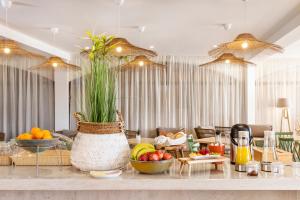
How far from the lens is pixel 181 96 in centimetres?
866

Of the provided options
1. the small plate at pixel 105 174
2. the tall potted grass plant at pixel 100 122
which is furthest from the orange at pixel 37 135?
the small plate at pixel 105 174

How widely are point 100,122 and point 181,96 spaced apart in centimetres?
684

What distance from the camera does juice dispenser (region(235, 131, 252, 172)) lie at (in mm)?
1942

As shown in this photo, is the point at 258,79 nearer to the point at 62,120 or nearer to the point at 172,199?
the point at 62,120

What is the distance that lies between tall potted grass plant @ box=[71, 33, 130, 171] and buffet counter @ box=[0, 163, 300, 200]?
10cm

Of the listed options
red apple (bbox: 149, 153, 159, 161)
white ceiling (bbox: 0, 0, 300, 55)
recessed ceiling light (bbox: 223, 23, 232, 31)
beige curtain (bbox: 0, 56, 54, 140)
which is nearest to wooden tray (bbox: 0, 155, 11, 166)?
red apple (bbox: 149, 153, 159, 161)

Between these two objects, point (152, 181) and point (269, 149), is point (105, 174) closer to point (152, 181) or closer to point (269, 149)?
point (152, 181)

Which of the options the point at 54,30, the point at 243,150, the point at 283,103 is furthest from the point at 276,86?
the point at 243,150

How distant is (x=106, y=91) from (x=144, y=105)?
6694mm

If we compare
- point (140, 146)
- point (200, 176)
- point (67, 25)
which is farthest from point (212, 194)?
point (67, 25)

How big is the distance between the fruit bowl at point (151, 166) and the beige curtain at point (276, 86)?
7.75 metres

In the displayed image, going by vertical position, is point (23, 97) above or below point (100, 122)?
above

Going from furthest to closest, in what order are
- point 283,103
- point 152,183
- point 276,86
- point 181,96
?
point 276,86 → point 181,96 → point 283,103 → point 152,183

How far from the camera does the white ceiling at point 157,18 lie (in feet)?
14.2
